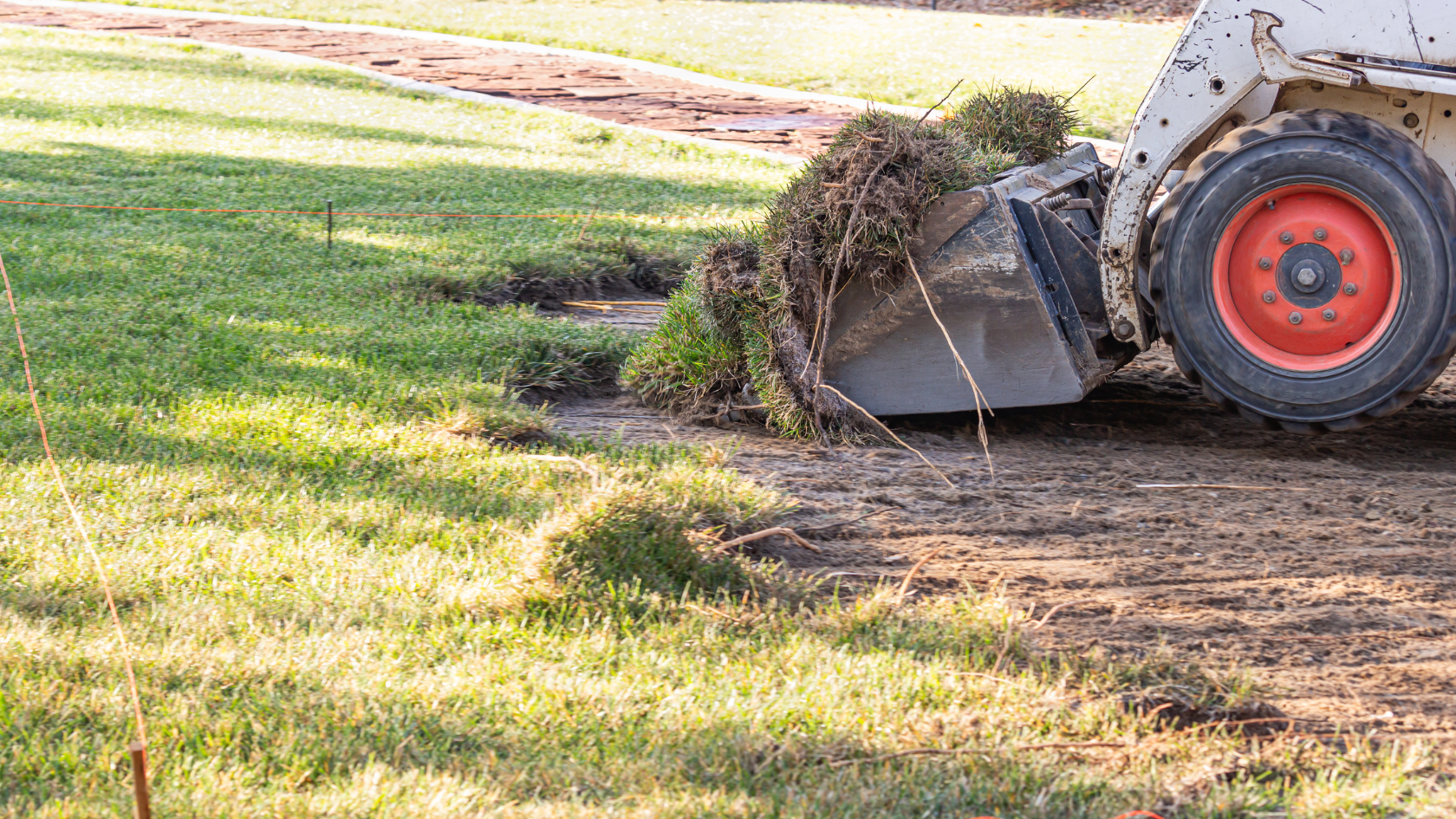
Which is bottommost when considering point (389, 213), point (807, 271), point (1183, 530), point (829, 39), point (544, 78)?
point (1183, 530)

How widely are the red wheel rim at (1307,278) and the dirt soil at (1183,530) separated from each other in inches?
19.0

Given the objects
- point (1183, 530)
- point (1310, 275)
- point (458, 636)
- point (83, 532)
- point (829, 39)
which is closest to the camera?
point (458, 636)

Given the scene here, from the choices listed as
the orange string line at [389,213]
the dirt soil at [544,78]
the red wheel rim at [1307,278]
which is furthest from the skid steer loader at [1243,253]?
the dirt soil at [544,78]

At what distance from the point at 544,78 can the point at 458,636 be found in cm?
1406

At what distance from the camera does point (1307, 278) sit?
432cm

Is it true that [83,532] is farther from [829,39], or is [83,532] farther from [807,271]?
[829,39]

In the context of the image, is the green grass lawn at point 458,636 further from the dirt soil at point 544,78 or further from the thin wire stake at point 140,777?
the dirt soil at point 544,78

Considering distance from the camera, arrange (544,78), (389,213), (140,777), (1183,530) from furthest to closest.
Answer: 1. (544,78)
2. (389,213)
3. (1183,530)
4. (140,777)

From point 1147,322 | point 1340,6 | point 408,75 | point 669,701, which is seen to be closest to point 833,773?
point 669,701

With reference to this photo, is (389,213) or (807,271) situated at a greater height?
(807,271)

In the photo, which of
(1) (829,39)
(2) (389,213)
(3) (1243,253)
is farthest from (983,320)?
(1) (829,39)

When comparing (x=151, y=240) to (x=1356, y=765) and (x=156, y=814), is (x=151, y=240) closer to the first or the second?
(x=156, y=814)

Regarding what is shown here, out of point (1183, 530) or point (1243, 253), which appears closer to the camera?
point (1183, 530)

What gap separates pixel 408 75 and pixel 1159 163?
13.4 m
